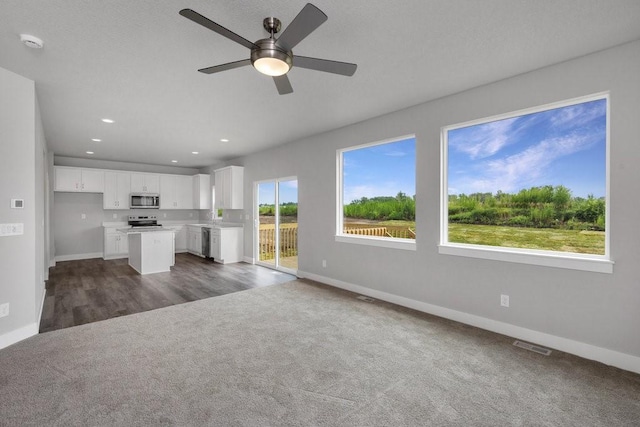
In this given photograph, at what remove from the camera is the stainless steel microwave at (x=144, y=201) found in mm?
8008

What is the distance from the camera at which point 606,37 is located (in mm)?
2336

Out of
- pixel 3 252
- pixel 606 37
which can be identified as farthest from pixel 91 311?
pixel 606 37

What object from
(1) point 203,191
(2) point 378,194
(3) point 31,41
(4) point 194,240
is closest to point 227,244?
(4) point 194,240

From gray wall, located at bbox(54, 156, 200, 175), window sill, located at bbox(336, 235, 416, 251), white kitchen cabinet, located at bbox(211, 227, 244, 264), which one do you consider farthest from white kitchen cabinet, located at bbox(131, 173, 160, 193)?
window sill, located at bbox(336, 235, 416, 251)

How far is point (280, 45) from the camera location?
77.3 inches

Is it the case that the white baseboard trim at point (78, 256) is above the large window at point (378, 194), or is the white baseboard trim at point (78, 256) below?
below

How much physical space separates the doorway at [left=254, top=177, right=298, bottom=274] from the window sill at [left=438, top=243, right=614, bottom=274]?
3.24m

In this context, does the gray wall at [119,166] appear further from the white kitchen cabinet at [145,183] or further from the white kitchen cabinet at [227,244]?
the white kitchen cabinet at [227,244]

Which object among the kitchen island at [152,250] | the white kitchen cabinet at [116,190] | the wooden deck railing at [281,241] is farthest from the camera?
the white kitchen cabinet at [116,190]

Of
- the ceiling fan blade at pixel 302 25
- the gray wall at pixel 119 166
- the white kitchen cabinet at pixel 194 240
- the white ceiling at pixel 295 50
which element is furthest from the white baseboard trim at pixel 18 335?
the gray wall at pixel 119 166

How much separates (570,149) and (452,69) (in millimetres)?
1366

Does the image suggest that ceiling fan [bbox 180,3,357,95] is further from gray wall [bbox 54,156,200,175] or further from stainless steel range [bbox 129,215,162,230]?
gray wall [bbox 54,156,200,175]

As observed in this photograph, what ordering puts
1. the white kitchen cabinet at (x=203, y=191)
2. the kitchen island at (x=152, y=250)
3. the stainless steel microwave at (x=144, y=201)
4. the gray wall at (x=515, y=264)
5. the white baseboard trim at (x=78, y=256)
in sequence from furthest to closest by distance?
the white kitchen cabinet at (x=203, y=191)
the stainless steel microwave at (x=144, y=201)
the white baseboard trim at (x=78, y=256)
the kitchen island at (x=152, y=250)
the gray wall at (x=515, y=264)

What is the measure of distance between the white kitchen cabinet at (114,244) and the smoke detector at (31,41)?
20.2 feet
